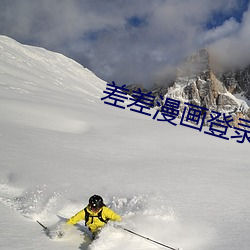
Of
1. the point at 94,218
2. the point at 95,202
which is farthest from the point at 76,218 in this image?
the point at 95,202

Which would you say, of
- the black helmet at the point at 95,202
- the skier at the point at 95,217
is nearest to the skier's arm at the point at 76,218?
the skier at the point at 95,217

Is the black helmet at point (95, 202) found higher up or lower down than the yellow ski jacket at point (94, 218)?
higher up

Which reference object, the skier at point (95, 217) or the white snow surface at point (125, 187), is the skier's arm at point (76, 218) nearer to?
the skier at point (95, 217)

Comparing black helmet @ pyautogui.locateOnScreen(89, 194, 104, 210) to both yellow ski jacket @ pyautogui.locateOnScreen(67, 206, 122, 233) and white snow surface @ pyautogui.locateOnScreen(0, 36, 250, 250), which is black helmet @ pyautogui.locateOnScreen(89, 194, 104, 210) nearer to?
yellow ski jacket @ pyautogui.locateOnScreen(67, 206, 122, 233)

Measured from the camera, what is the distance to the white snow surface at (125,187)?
17.5ft

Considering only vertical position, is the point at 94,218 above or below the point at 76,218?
above

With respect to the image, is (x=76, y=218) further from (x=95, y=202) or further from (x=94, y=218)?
(x=95, y=202)

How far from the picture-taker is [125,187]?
7.76 metres

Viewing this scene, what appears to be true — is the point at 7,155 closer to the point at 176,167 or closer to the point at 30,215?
the point at 30,215

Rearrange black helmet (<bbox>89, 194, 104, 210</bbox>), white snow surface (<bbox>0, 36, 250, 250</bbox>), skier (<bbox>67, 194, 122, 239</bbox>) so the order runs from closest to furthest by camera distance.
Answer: white snow surface (<bbox>0, 36, 250, 250</bbox>) < black helmet (<bbox>89, 194, 104, 210</bbox>) < skier (<bbox>67, 194, 122, 239</bbox>)

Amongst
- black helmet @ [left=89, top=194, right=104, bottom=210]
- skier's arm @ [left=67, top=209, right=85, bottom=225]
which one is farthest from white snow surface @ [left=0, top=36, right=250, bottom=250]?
black helmet @ [left=89, top=194, right=104, bottom=210]

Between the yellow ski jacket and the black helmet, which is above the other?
the black helmet

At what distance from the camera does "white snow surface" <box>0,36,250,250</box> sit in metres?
5.34

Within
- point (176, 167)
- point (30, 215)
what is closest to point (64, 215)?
point (30, 215)
